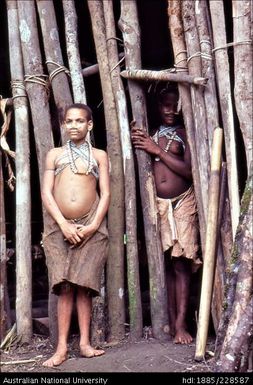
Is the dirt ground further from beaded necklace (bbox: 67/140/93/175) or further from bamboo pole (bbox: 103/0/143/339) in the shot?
beaded necklace (bbox: 67/140/93/175)

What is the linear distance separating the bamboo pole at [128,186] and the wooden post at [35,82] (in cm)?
57

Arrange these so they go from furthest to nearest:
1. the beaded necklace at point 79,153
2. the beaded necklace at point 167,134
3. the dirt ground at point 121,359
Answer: the beaded necklace at point 167,134 < the beaded necklace at point 79,153 < the dirt ground at point 121,359

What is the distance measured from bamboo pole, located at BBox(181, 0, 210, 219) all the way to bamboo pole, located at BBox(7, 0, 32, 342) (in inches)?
53.0

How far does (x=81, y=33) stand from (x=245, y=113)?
2546 mm

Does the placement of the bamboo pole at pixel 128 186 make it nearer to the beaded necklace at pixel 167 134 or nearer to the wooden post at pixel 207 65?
the beaded necklace at pixel 167 134

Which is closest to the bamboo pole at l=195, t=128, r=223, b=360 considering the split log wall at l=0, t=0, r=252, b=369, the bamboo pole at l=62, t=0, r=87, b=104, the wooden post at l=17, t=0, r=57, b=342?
the split log wall at l=0, t=0, r=252, b=369

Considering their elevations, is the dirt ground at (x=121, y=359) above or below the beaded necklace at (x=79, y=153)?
below

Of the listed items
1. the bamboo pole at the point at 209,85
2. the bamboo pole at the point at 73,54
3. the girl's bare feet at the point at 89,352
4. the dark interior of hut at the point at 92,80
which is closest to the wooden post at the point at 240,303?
the bamboo pole at the point at 209,85

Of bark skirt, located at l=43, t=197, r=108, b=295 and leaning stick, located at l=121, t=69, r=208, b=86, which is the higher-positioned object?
leaning stick, located at l=121, t=69, r=208, b=86

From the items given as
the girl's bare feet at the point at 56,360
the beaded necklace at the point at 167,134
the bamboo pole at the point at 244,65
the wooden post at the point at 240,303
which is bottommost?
the girl's bare feet at the point at 56,360

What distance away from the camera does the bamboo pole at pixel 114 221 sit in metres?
4.37

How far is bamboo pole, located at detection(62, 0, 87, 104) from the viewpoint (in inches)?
179
